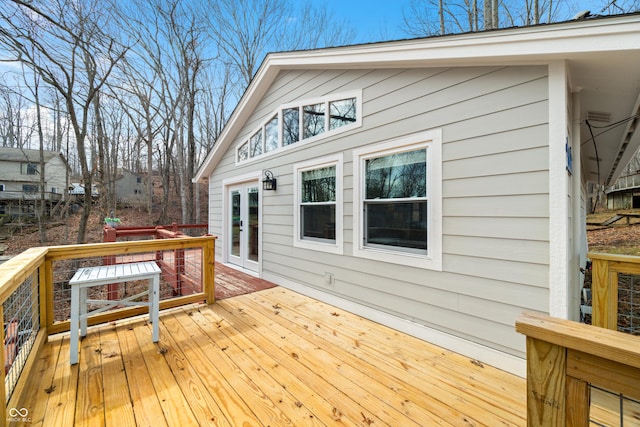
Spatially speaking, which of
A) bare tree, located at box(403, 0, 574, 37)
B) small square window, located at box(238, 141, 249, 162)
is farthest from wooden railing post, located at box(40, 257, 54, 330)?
bare tree, located at box(403, 0, 574, 37)

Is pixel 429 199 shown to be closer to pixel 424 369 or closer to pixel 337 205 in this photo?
pixel 337 205

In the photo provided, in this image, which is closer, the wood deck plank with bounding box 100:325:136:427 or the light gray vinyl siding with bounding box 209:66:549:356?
the wood deck plank with bounding box 100:325:136:427

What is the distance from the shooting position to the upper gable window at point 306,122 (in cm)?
368

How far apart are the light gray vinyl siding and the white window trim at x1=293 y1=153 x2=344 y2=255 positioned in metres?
0.11

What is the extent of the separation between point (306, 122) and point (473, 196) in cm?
281

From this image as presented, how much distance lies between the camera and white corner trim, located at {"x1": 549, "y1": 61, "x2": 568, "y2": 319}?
2.04 meters

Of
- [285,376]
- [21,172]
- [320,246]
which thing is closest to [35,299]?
[285,376]

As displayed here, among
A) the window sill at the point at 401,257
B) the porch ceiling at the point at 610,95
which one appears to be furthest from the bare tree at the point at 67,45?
the porch ceiling at the point at 610,95

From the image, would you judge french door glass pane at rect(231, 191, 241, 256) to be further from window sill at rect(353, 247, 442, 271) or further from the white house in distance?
window sill at rect(353, 247, 442, 271)

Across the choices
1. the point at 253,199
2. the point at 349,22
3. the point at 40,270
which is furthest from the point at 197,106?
the point at 40,270

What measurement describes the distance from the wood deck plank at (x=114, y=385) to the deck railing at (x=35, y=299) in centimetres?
46

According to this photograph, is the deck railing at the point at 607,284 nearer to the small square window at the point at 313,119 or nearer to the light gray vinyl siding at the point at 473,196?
the light gray vinyl siding at the point at 473,196

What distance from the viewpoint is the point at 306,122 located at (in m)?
4.38

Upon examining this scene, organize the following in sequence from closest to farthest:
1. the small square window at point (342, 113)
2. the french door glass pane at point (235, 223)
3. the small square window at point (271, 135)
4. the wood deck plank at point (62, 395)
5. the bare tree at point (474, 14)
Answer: the wood deck plank at point (62, 395), the small square window at point (342, 113), the small square window at point (271, 135), the french door glass pane at point (235, 223), the bare tree at point (474, 14)
